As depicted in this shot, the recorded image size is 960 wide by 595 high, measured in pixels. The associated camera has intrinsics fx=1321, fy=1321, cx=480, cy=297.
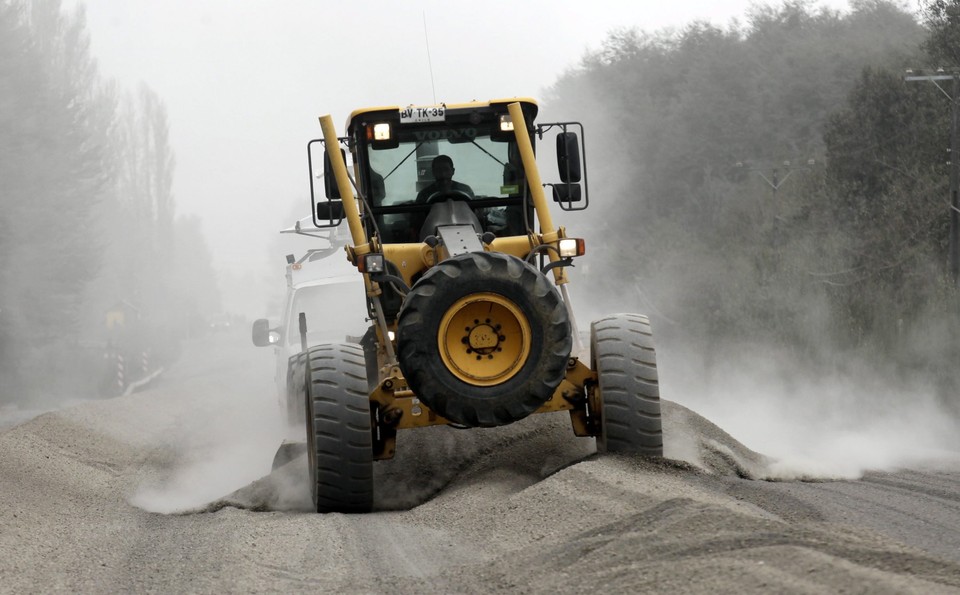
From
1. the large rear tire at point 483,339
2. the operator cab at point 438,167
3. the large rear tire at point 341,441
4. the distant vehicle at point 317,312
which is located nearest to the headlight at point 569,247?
the operator cab at point 438,167

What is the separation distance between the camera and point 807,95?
187ft

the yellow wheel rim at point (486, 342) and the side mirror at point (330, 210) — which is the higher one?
the side mirror at point (330, 210)

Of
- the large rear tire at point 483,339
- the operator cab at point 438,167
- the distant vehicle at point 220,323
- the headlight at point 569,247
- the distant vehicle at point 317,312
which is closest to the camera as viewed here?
the large rear tire at point 483,339

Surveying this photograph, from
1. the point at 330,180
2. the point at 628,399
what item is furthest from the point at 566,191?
the point at 628,399

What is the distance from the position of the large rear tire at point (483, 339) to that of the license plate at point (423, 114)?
2.24 m

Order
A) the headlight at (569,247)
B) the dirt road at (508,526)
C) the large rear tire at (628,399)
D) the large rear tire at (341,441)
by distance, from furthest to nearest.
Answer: the headlight at (569,247)
the large rear tire at (628,399)
the large rear tire at (341,441)
the dirt road at (508,526)

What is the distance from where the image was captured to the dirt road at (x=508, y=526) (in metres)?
5.92

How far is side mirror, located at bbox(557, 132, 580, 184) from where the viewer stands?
10211 millimetres

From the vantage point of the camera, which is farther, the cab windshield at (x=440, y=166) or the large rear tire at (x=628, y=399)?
the cab windshield at (x=440, y=166)

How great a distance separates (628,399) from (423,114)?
9.38ft

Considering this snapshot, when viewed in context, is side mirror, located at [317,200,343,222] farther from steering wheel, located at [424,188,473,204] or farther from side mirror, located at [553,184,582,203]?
side mirror, located at [553,184,582,203]

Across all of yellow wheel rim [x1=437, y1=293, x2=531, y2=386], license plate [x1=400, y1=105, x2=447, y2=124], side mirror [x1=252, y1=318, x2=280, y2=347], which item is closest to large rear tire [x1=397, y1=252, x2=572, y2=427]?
yellow wheel rim [x1=437, y1=293, x2=531, y2=386]

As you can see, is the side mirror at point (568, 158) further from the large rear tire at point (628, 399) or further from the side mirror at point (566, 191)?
the large rear tire at point (628, 399)

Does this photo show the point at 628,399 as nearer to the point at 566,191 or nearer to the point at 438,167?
the point at 566,191
